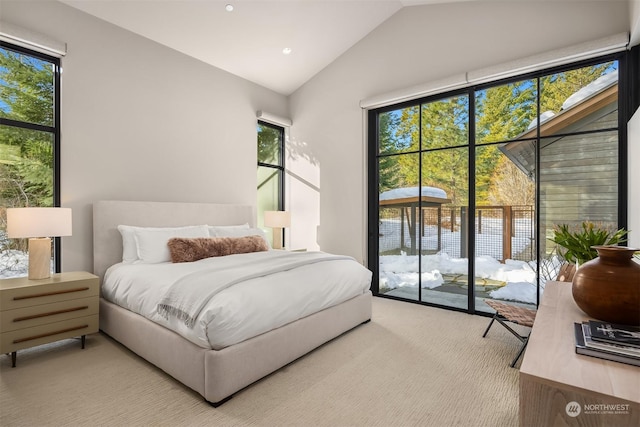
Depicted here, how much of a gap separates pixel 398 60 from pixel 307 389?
12.6 feet

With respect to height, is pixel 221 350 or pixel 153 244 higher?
pixel 153 244

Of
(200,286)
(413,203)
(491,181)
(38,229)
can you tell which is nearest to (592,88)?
(491,181)

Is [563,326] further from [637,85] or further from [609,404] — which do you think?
[637,85]

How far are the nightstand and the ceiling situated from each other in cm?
264

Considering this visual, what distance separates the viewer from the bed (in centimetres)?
193

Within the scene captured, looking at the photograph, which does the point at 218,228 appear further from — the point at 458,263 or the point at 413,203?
the point at 458,263

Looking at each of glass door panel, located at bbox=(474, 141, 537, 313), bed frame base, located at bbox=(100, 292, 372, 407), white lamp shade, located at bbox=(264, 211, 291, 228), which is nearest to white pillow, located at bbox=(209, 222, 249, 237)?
white lamp shade, located at bbox=(264, 211, 291, 228)

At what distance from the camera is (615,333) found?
4.07 feet

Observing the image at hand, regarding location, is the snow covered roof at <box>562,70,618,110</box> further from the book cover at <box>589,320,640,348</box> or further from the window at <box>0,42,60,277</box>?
the window at <box>0,42,60,277</box>

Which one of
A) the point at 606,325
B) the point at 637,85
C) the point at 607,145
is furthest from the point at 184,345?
the point at 637,85

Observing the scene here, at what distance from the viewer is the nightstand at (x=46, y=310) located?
7.59 ft

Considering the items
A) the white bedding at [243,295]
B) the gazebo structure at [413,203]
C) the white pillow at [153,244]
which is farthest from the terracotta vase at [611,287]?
the white pillow at [153,244]

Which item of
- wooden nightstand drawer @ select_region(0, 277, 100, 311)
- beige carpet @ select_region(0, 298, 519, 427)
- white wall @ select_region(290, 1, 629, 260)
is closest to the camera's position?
beige carpet @ select_region(0, 298, 519, 427)

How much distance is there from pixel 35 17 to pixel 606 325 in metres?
4.63
